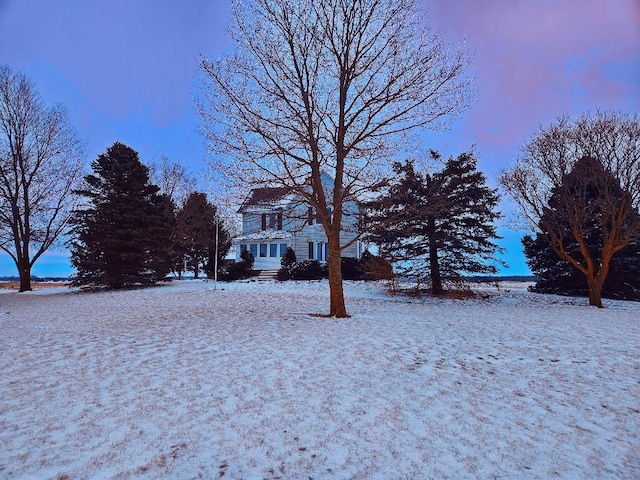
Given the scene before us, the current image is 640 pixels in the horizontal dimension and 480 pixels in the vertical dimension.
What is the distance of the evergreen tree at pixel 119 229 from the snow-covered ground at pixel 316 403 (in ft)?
46.8

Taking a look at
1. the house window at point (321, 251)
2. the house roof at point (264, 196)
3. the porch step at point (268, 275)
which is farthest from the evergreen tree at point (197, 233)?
the house roof at point (264, 196)

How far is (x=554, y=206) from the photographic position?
64.5 feet

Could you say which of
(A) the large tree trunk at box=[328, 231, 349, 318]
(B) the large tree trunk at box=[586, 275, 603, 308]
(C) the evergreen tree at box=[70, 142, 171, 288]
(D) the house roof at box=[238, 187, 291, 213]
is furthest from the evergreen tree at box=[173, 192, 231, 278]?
(B) the large tree trunk at box=[586, 275, 603, 308]

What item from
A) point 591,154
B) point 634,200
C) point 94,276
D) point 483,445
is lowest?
point 483,445

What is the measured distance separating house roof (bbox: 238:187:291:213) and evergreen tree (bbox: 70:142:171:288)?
13987mm

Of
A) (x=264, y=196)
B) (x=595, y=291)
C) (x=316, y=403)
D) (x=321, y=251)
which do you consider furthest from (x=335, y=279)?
(x=321, y=251)

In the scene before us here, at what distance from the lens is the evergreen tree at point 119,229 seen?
22672 mm

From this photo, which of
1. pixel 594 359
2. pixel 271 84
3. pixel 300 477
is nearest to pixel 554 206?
pixel 594 359

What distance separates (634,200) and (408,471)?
19.8m

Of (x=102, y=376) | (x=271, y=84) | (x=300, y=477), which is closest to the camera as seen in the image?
(x=300, y=477)

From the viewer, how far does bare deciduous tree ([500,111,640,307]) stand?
53.0 ft

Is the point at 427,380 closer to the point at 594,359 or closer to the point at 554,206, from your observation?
the point at 594,359

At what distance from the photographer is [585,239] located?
70.5ft

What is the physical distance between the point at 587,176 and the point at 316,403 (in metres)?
18.4
